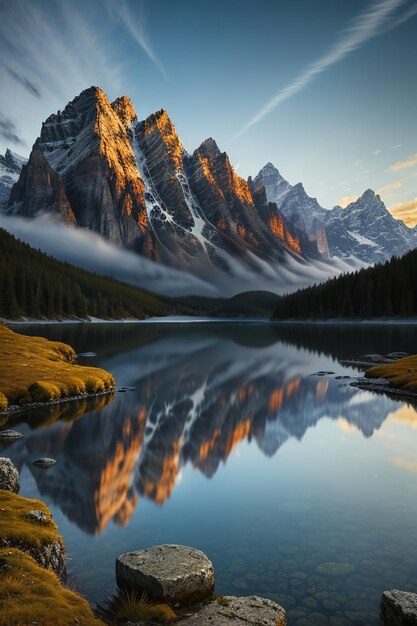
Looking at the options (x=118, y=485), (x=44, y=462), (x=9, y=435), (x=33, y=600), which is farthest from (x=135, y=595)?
(x=9, y=435)

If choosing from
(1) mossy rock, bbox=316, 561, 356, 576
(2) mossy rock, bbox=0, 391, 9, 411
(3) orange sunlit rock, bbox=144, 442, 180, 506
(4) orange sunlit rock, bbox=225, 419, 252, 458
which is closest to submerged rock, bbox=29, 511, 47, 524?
(3) orange sunlit rock, bbox=144, 442, 180, 506

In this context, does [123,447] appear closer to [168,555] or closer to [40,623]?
[168,555]

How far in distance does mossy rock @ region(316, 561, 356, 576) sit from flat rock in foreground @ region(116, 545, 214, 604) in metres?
3.68

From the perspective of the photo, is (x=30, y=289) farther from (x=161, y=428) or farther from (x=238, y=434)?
(x=238, y=434)

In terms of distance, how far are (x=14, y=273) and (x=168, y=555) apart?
530 feet

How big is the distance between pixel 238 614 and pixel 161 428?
2036 centimetres

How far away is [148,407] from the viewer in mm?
34844

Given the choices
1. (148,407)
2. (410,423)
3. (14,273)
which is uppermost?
(14,273)

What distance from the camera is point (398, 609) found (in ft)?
28.3

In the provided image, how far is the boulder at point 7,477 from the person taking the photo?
48.3 ft

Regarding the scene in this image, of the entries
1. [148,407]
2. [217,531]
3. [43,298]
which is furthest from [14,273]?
[217,531]

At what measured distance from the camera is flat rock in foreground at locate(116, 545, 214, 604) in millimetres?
9133

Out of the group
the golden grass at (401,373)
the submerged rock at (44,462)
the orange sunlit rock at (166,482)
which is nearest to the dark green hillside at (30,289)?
the golden grass at (401,373)

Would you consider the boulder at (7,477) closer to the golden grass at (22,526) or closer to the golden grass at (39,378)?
the golden grass at (22,526)
